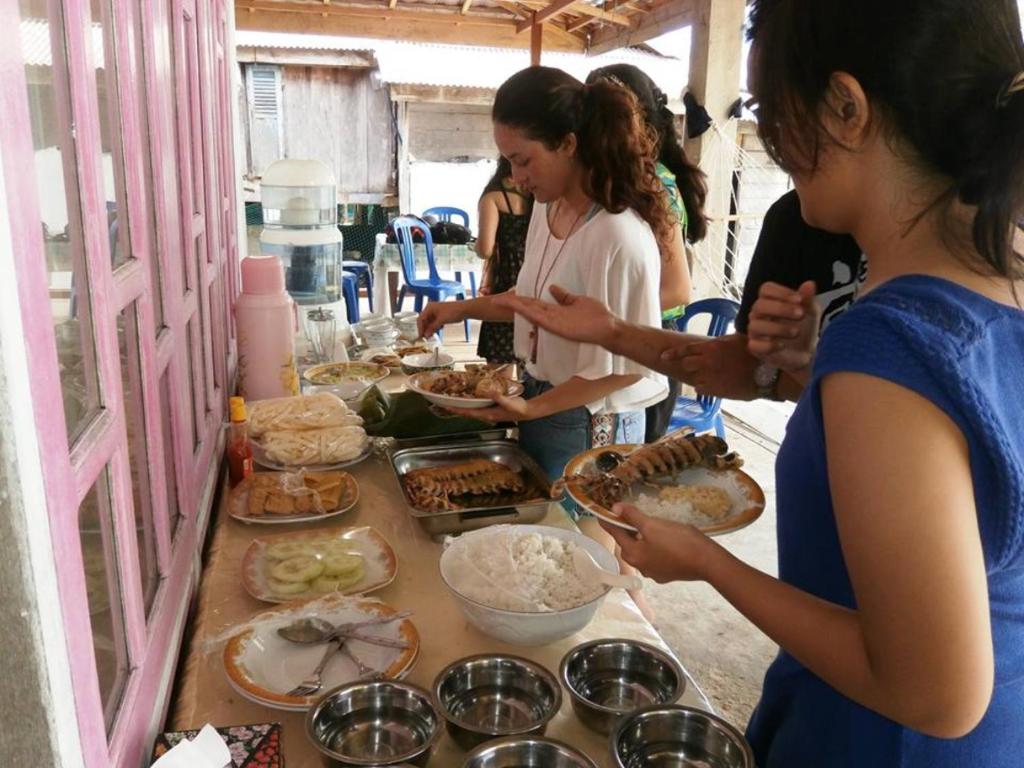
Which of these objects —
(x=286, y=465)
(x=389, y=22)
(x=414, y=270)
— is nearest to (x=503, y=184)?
(x=286, y=465)

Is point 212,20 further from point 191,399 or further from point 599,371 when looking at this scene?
point 599,371

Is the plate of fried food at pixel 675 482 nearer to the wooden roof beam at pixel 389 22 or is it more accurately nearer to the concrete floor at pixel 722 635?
the concrete floor at pixel 722 635

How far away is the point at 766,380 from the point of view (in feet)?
4.98

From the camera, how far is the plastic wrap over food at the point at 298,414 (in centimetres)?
211

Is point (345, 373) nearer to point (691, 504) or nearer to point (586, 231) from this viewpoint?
point (586, 231)

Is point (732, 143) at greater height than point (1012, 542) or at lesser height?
greater

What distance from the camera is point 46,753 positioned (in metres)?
0.63

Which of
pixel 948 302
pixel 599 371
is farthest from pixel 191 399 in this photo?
pixel 948 302

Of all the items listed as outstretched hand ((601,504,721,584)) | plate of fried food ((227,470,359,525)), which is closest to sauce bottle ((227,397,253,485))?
plate of fried food ((227,470,359,525))

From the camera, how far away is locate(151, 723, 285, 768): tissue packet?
3.16 feet

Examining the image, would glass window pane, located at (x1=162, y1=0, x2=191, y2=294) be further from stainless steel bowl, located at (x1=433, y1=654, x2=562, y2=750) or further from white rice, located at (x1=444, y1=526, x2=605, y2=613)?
stainless steel bowl, located at (x1=433, y1=654, x2=562, y2=750)

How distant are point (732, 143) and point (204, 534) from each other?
12.7 ft

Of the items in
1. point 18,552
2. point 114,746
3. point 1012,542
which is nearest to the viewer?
point 18,552

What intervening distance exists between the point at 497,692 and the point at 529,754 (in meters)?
0.19
